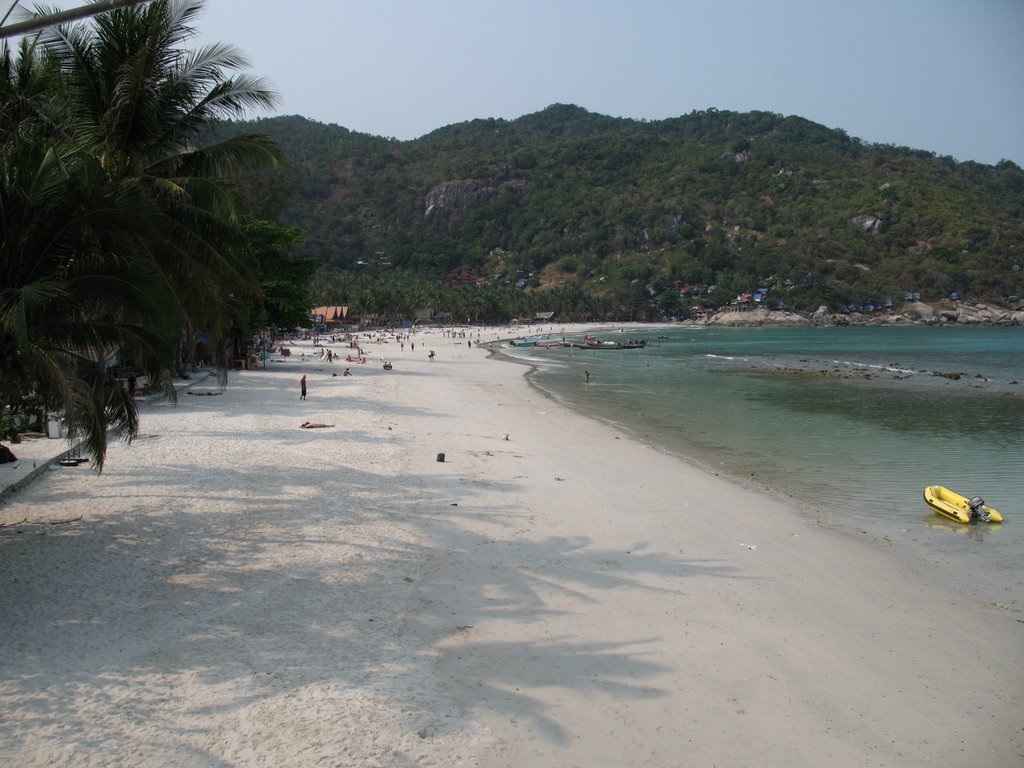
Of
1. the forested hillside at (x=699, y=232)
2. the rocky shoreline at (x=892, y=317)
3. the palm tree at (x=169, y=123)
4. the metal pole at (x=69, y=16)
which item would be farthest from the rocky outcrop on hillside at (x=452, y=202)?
the metal pole at (x=69, y=16)

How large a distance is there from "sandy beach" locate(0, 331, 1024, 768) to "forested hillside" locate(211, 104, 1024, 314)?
120680 mm

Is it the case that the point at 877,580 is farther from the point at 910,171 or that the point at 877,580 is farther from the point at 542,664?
the point at 910,171

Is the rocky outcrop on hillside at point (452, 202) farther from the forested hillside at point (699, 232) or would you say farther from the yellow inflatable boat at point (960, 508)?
the yellow inflatable boat at point (960, 508)

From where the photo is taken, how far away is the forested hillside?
491 ft

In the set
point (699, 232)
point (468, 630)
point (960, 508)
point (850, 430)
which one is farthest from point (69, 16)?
point (699, 232)

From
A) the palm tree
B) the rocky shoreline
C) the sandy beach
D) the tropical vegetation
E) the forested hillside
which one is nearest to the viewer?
the sandy beach

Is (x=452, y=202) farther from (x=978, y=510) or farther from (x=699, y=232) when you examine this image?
(x=978, y=510)

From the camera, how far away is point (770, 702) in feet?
18.7

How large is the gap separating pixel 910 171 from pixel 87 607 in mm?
217268

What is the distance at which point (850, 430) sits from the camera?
71.6 ft

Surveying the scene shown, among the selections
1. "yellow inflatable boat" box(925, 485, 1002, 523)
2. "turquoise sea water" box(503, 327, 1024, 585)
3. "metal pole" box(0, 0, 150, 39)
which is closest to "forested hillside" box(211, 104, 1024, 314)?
"turquoise sea water" box(503, 327, 1024, 585)

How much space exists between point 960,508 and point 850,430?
410 inches

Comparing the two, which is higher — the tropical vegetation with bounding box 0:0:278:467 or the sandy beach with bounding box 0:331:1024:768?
the tropical vegetation with bounding box 0:0:278:467

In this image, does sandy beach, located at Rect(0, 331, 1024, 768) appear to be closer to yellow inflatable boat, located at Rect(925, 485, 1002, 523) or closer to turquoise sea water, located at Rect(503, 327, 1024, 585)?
turquoise sea water, located at Rect(503, 327, 1024, 585)
